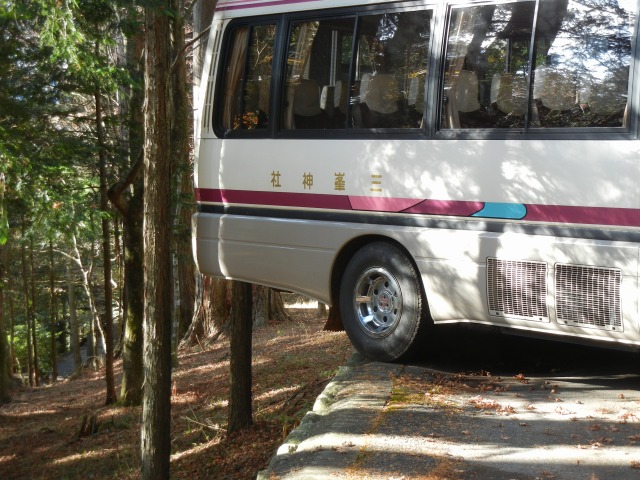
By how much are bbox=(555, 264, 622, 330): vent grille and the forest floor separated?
412 cm

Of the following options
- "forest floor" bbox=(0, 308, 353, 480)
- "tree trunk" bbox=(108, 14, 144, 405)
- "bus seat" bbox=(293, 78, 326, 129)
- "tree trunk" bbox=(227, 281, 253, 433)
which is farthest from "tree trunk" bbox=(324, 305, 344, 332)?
"tree trunk" bbox=(108, 14, 144, 405)

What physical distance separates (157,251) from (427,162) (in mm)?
3564

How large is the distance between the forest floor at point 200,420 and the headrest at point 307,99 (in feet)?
12.0

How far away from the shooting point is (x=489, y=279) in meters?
7.68

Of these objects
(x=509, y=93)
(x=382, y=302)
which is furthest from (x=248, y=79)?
(x=509, y=93)

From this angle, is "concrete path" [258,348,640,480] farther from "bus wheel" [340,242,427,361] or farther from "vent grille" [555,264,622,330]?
"vent grille" [555,264,622,330]

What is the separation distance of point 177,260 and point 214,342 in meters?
2.18

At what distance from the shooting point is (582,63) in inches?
Result: 282

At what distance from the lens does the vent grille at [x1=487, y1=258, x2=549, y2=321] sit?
7398 mm

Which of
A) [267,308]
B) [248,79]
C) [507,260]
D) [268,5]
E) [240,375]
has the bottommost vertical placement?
[267,308]

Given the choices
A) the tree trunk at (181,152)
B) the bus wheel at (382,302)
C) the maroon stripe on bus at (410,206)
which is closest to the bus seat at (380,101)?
the maroon stripe on bus at (410,206)

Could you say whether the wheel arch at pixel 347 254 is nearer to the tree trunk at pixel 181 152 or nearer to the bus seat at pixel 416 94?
the bus seat at pixel 416 94

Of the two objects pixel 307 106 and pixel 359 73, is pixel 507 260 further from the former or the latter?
pixel 307 106

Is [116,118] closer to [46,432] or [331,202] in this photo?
[46,432]
